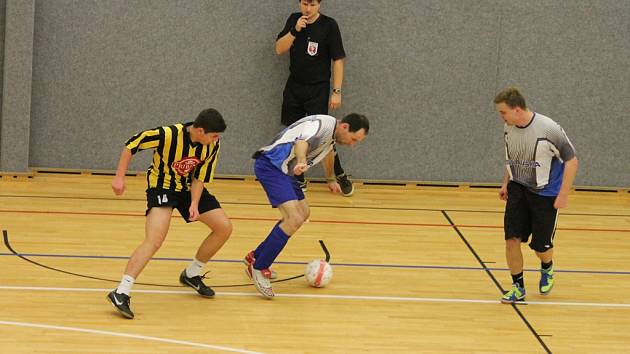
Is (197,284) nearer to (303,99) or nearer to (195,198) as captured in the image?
Answer: (195,198)

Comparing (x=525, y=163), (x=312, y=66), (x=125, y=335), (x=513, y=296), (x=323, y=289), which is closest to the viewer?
(x=125, y=335)

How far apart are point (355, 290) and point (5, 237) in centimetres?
306

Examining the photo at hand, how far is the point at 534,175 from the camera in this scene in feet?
23.3

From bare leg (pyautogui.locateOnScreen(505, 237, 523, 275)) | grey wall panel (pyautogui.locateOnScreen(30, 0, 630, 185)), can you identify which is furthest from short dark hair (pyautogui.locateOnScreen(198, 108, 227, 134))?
grey wall panel (pyautogui.locateOnScreen(30, 0, 630, 185))

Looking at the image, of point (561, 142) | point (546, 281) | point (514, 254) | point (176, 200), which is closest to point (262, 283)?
point (176, 200)

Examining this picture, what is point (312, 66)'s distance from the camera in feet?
35.5

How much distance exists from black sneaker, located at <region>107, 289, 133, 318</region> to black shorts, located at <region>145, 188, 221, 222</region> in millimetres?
604

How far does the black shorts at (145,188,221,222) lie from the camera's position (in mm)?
6891

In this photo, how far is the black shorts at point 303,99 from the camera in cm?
1084

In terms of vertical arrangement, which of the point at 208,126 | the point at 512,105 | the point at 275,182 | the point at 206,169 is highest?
the point at 512,105

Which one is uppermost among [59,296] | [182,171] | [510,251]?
[182,171]

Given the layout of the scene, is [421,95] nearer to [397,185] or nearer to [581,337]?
[397,185]

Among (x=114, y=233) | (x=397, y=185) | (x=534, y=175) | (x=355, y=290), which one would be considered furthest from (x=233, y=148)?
(x=534, y=175)

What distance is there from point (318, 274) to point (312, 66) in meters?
3.83
